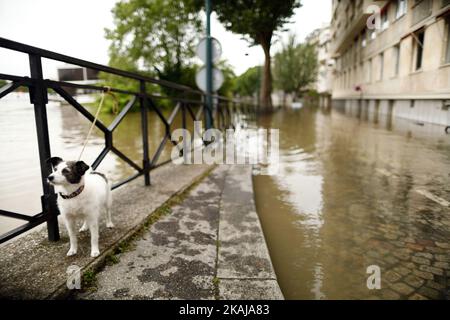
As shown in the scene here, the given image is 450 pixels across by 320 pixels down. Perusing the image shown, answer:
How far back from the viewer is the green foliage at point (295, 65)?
4500 cm

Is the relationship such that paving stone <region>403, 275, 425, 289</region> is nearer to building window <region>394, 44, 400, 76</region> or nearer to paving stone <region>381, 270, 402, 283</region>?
paving stone <region>381, 270, 402, 283</region>

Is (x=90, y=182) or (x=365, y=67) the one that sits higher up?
(x=365, y=67)

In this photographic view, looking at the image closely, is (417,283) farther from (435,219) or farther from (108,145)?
(108,145)

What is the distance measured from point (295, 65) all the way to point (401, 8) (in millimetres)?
34093

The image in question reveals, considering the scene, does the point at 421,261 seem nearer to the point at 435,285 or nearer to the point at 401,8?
the point at 435,285

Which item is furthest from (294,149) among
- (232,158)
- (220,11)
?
(220,11)

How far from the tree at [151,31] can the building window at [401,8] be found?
19.2m

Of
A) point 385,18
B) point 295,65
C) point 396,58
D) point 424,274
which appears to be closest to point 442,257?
point 424,274

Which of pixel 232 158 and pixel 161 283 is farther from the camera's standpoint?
pixel 232 158

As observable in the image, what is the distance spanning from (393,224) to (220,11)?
777 inches

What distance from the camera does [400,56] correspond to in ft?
42.8

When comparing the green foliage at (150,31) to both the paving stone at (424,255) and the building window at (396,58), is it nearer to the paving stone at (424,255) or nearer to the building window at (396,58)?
the building window at (396,58)

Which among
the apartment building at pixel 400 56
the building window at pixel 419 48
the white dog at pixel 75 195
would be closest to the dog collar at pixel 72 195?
the white dog at pixel 75 195
